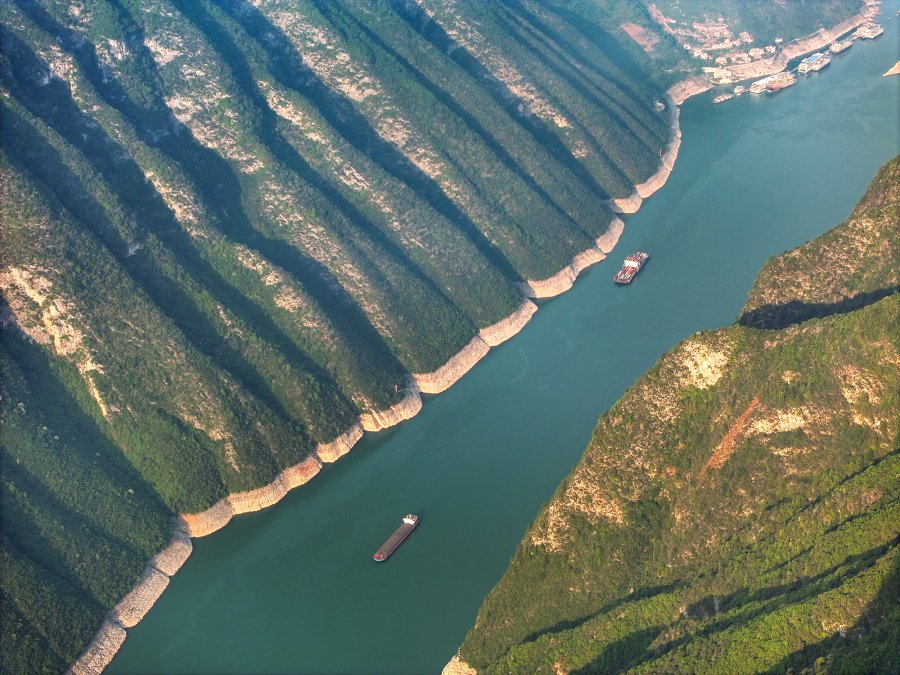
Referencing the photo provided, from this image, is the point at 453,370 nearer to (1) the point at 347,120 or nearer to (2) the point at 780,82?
(1) the point at 347,120

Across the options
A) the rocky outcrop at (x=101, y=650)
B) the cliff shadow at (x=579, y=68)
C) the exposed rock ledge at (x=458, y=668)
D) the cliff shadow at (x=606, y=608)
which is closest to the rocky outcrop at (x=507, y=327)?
the exposed rock ledge at (x=458, y=668)

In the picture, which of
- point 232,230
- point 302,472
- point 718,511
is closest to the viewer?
point 718,511

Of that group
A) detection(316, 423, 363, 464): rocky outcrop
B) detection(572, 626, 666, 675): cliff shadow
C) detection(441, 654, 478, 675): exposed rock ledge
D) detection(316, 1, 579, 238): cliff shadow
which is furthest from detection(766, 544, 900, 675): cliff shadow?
detection(316, 1, 579, 238): cliff shadow

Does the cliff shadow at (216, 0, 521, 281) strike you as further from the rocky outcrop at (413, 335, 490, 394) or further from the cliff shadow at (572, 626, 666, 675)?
the cliff shadow at (572, 626, 666, 675)

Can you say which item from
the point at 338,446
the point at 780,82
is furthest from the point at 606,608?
the point at 780,82

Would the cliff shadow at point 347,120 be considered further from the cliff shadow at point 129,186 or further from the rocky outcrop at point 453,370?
the cliff shadow at point 129,186

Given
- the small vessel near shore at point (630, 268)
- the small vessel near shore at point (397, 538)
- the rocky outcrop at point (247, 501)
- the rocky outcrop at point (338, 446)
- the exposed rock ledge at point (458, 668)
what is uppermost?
the rocky outcrop at point (247, 501)
